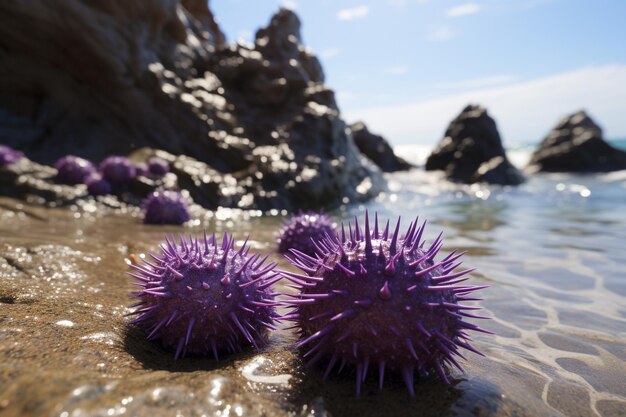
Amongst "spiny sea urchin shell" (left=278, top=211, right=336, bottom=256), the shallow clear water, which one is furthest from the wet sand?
"spiny sea urchin shell" (left=278, top=211, right=336, bottom=256)

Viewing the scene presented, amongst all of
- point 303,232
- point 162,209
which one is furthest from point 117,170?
point 303,232

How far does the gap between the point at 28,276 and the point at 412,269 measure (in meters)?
2.33

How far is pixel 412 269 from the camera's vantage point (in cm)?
183

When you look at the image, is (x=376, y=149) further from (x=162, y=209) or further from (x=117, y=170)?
(x=162, y=209)

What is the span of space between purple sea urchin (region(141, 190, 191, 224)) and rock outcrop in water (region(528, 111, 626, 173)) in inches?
921

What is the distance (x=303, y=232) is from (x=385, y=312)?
8.46ft

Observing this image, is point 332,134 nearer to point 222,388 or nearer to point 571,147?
→ point 222,388

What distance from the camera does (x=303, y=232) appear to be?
4.29m

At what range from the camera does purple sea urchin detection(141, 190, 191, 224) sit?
6.00 m

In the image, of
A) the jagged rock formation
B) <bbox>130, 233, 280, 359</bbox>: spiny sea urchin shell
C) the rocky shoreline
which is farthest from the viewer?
the jagged rock formation

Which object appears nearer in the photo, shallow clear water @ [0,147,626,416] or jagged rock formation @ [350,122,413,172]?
shallow clear water @ [0,147,626,416]

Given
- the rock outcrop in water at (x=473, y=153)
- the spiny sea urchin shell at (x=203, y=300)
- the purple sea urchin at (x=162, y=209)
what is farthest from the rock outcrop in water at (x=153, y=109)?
the rock outcrop in water at (x=473, y=153)

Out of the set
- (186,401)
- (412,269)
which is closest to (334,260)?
(412,269)

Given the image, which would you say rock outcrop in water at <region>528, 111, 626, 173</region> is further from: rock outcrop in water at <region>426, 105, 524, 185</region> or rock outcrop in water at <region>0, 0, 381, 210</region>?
rock outcrop in water at <region>0, 0, 381, 210</region>
